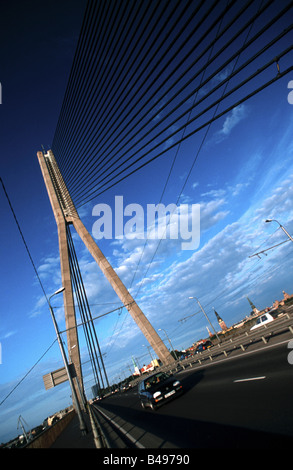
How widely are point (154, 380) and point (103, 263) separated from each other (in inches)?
415

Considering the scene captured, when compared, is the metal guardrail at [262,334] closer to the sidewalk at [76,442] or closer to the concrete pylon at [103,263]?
the concrete pylon at [103,263]

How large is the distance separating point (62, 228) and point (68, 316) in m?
8.75

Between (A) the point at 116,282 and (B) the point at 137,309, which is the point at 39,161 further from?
(B) the point at 137,309

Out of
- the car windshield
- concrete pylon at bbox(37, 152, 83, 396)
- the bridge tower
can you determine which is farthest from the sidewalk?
concrete pylon at bbox(37, 152, 83, 396)

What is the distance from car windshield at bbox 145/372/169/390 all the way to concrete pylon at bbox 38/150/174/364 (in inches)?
177

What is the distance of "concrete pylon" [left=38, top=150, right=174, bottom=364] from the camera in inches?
682

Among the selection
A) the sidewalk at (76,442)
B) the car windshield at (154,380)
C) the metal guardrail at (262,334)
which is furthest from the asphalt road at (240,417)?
the metal guardrail at (262,334)

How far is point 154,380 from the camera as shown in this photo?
12461mm

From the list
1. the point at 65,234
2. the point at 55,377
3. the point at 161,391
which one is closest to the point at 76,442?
the point at 161,391

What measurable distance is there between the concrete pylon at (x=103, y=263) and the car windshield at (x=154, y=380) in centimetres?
449

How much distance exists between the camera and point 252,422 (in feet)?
16.2

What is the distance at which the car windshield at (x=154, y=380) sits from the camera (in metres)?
12.2

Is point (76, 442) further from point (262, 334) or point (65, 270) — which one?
point (65, 270)
